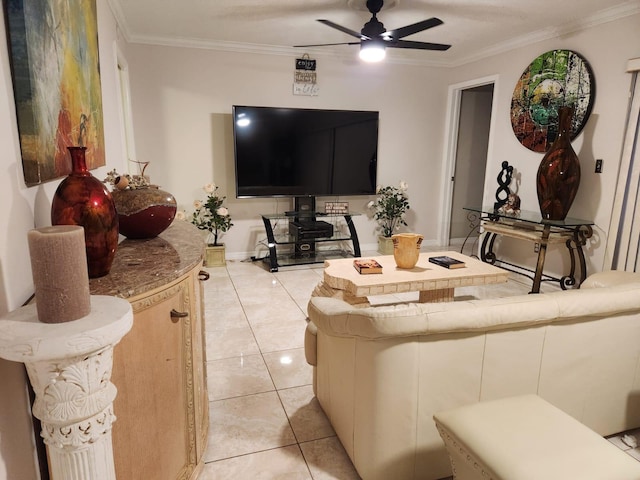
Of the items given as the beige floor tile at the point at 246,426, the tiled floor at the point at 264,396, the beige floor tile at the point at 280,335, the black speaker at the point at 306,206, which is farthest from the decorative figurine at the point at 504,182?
the beige floor tile at the point at 246,426

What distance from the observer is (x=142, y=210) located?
1.58m

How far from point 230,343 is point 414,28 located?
9.15 ft

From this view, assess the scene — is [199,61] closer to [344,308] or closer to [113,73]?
[113,73]

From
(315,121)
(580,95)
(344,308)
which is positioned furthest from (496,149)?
(344,308)

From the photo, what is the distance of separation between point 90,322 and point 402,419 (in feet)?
3.71

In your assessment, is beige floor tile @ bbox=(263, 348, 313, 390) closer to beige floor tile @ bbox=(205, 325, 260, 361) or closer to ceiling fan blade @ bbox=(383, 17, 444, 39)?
beige floor tile @ bbox=(205, 325, 260, 361)

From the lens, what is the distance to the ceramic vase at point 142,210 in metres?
1.57

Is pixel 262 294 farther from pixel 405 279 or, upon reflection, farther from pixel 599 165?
pixel 599 165

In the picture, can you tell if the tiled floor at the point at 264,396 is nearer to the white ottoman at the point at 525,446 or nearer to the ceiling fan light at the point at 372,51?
the white ottoman at the point at 525,446

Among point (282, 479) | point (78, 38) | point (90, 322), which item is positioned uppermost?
point (78, 38)

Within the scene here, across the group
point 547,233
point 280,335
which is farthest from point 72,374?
point 547,233

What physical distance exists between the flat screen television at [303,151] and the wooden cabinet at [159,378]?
319 cm

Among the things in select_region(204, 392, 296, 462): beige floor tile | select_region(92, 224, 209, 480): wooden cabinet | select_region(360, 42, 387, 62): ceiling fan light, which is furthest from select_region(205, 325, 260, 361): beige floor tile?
select_region(360, 42, 387, 62): ceiling fan light

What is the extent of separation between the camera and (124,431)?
3.89 ft
